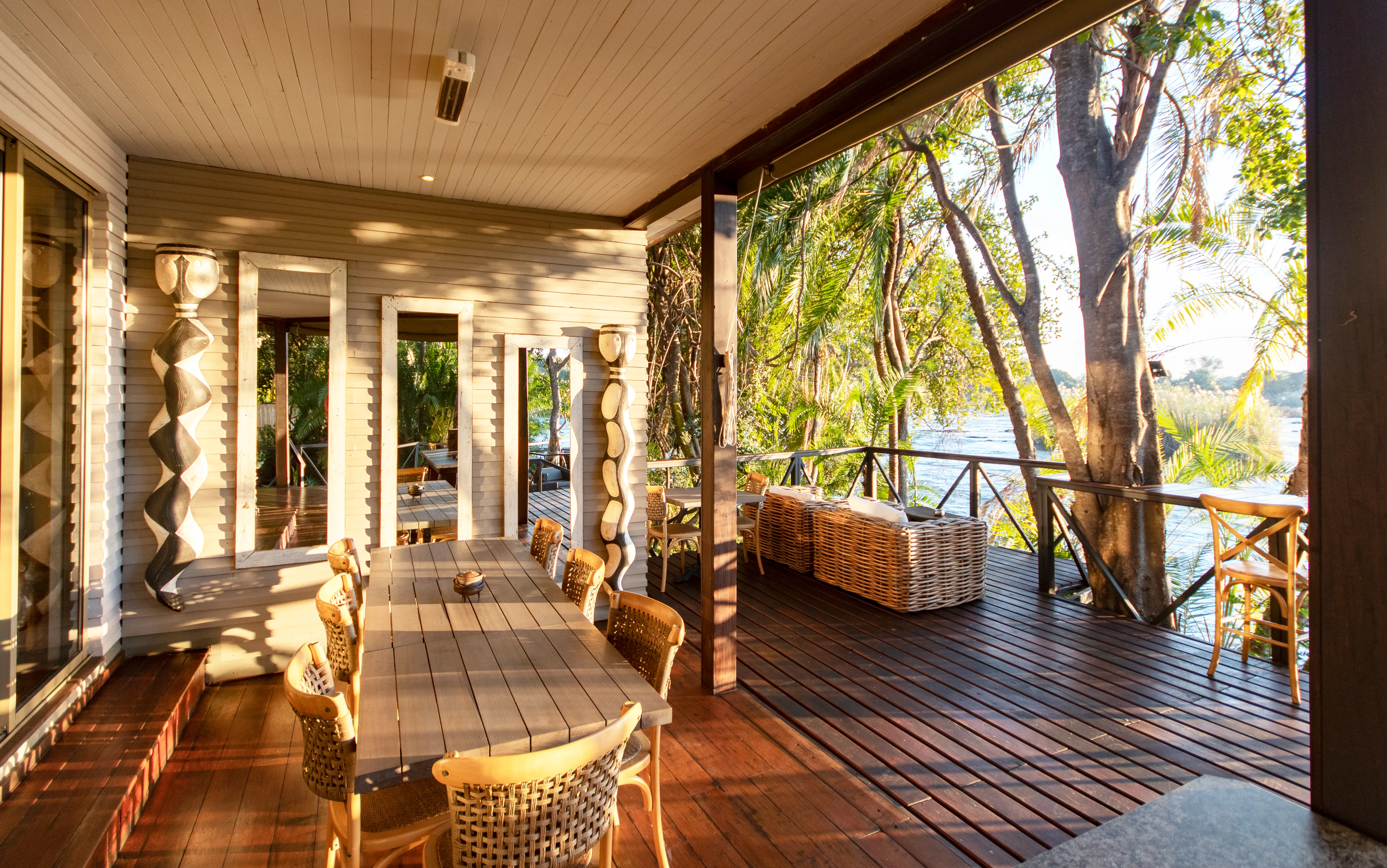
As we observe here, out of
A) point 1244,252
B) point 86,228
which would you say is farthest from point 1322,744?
→ point 1244,252

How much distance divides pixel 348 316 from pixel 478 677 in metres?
3.13

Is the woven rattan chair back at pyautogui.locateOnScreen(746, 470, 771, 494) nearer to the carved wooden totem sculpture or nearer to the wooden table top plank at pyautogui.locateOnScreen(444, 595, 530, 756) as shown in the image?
the carved wooden totem sculpture

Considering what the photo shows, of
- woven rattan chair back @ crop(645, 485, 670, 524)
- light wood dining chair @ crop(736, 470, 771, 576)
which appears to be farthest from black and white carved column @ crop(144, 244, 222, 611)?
light wood dining chair @ crop(736, 470, 771, 576)

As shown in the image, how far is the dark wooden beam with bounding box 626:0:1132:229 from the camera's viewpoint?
2.25 metres

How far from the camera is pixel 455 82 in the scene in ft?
9.18

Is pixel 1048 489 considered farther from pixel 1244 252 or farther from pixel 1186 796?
pixel 1186 796

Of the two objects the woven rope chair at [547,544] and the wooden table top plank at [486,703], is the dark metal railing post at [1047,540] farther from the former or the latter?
the wooden table top plank at [486,703]

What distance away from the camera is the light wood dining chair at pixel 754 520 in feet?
21.1

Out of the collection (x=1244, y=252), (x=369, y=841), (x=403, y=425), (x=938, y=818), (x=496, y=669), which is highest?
(x=1244, y=252)

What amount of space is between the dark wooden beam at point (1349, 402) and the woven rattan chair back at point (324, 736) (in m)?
1.96

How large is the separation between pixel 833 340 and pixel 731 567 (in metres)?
7.00

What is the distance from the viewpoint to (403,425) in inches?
184

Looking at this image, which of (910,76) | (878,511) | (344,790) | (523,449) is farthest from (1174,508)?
(344,790)

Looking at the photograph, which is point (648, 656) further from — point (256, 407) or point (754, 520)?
point (754, 520)
